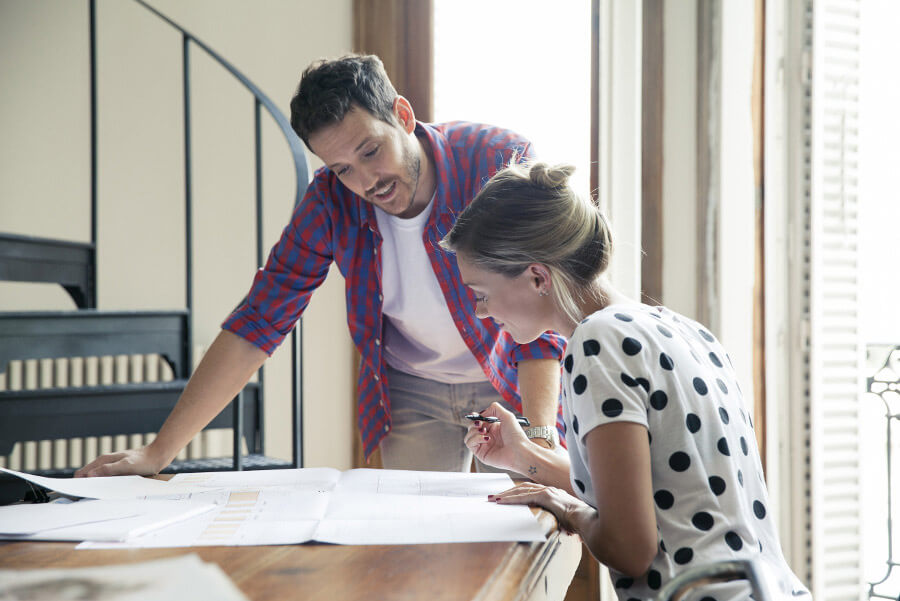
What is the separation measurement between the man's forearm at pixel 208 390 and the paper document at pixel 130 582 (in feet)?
2.00

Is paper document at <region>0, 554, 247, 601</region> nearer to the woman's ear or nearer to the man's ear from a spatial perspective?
the woman's ear

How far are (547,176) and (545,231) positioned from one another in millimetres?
71

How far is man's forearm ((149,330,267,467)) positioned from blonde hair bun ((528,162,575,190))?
716 millimetres

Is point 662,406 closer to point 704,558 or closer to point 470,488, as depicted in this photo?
point 704,558

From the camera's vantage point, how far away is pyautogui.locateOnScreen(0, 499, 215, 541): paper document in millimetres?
886

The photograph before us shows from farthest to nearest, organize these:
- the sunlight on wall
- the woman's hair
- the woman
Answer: the sunlight on wall, the woman's hair, the woman

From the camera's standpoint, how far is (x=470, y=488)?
3.74 feet

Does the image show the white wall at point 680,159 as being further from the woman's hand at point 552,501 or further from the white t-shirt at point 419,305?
the woman's hand at point 552,501

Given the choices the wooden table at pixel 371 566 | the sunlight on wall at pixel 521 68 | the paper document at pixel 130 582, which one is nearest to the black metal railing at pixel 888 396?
the sunlight on wall at pixel 521 68

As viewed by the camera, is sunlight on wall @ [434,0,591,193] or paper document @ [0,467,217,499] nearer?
paper document @ [0,467,217,499]

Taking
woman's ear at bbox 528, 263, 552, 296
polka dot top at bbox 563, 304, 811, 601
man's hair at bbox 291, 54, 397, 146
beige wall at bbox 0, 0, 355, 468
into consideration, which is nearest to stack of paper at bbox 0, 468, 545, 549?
polka dot top at bbox 563, 304, 811, 601

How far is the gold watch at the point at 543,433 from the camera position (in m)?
1.29

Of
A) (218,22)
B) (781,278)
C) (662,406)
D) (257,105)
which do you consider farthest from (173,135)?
(662,406)

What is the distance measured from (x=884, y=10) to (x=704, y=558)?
2.14m
